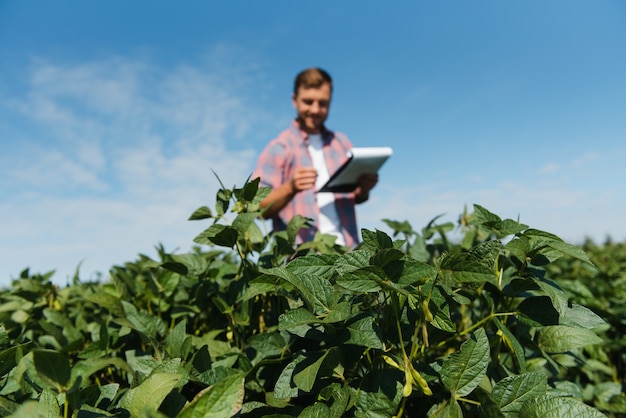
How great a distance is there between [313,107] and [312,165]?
523 mm

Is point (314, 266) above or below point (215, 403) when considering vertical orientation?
above

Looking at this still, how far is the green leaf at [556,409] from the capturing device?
781 millimetres

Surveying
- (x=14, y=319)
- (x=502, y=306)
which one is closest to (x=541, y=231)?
(x=502, y=306)

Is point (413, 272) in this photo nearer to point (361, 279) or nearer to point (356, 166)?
point (361, 279)

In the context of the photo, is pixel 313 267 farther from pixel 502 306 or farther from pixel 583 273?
pixel 583 273

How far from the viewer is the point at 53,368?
0.76 metres

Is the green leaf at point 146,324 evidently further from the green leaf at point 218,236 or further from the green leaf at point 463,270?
the green leaf at point 463,270

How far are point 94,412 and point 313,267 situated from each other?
0.50 m

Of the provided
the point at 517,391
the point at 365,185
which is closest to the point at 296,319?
the point at 517,391

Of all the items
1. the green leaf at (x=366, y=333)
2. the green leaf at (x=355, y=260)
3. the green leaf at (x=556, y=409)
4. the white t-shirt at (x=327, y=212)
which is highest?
the white t-shirt at (x=327, y=212)

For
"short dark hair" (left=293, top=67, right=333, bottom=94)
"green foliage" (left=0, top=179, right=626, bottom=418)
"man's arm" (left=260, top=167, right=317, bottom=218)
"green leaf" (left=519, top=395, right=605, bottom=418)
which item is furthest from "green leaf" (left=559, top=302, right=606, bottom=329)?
"short dark hair" (left=293, top=67, right=333, bottom=94)

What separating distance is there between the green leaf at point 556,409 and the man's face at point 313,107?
335cm

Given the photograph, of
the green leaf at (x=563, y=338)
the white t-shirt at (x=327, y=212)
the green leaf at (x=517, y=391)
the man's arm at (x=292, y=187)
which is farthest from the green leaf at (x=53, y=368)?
the white t-shirt at (x=327, y=212)

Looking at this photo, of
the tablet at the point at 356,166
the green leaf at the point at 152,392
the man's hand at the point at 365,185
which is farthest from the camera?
the man's hand at the point at 365,185
